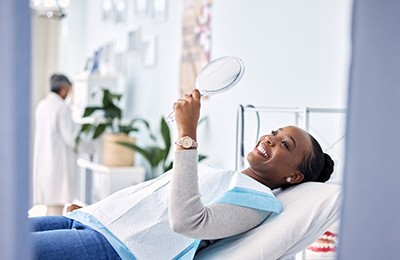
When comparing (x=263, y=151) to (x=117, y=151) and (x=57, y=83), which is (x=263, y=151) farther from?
(x=117, y=151)

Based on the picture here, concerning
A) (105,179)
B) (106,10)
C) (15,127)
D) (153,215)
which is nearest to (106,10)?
(106,10)

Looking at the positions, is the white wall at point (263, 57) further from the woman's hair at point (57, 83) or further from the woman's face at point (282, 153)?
the woman's hair at point (57, 83)

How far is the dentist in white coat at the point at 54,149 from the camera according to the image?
4.42 meters

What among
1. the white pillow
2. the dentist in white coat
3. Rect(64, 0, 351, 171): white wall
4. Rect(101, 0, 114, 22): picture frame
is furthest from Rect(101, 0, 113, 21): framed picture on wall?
the white pillow

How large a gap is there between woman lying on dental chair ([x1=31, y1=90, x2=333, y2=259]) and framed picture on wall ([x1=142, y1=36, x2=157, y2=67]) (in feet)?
10.5

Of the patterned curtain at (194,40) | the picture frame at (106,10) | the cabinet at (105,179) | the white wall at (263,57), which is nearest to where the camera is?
the white wall at (263,57)

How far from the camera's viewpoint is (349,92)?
40.8 inches

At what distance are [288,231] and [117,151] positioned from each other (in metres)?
3.33

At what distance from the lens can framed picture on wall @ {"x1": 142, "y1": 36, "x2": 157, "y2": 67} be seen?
16.5 feet

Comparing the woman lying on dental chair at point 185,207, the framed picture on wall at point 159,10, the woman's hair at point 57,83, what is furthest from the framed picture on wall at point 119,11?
the woman lying on dental chair at point 185,207

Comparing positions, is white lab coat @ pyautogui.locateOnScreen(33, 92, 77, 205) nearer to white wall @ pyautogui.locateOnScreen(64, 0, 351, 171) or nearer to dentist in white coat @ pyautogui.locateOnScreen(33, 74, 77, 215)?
dentist in white coat @ pyautogui.locateOnScreen(33, 74, 77, 215)

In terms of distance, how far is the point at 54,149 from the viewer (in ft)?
14.6

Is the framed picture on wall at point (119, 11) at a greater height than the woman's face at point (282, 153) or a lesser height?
greater

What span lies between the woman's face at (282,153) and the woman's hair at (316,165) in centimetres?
1
